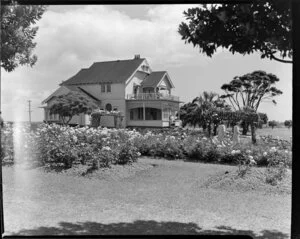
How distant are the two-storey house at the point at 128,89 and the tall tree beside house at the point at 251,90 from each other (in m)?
0.50

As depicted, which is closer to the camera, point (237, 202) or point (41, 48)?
point (41, 48)

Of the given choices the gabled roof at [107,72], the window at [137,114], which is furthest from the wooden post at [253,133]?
the gabled roof at [107,72]

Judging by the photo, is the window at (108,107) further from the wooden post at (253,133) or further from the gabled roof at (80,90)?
the wooden post at (253,133)

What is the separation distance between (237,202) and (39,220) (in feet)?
6.08

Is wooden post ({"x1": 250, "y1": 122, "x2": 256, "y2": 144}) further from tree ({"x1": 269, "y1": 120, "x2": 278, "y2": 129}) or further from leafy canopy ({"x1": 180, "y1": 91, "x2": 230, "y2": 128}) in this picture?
leafy canopy ({"x1": 180, "y1": 91, "x2": 230, "y2": 128})

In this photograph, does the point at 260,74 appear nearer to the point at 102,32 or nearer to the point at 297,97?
the point at 297,97

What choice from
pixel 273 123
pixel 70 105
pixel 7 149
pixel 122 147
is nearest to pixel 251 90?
pixel 273 123

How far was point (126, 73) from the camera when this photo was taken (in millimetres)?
2619

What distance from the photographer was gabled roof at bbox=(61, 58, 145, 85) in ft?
8.58

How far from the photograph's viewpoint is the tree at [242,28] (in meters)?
1.97

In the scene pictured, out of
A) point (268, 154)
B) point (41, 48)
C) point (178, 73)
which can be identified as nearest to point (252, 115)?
point (268, 154)

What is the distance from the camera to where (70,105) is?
273 centimetres

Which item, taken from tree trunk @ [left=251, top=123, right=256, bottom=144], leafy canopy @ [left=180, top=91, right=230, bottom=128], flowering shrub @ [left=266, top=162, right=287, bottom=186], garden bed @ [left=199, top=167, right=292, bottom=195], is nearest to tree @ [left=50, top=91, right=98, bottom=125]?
leafy canopy @ [left=180, top=91, right=230, bottom=128]

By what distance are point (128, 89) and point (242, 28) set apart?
3.58ft
